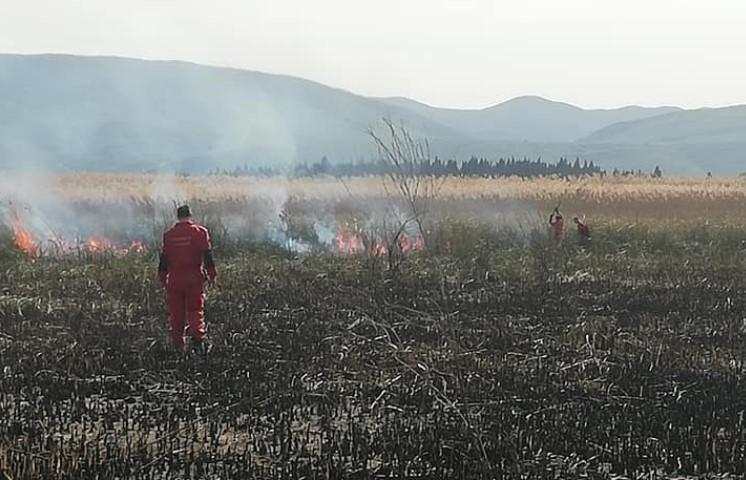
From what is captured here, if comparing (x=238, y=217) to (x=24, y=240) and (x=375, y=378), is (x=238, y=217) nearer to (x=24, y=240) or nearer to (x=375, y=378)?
(x=24, y=240)

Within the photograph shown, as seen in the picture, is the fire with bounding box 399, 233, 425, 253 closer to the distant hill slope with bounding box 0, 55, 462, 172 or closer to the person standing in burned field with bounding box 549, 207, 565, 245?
the person standing in burned field with bounding box 549, 207, 565, 245

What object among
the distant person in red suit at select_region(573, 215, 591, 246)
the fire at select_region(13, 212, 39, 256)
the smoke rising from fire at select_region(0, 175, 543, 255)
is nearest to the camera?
the fire at select_region(13, 212, 39, 256)

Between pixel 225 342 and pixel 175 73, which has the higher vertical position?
pixel 175 73

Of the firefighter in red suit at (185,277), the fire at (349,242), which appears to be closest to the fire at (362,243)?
the fire at (349,242)

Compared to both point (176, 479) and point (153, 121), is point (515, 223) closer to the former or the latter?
point (176, 479)

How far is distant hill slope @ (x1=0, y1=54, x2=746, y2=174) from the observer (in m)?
49.4

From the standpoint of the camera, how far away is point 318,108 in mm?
119750

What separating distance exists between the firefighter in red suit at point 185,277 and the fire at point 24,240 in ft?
27.3

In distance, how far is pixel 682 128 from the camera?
17688 centimetres

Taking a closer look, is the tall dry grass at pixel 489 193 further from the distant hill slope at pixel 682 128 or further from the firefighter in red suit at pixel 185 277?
the distant hill slope at pixel 682 128

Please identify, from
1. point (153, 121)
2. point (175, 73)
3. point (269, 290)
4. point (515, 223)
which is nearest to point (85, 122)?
point (153, 121)

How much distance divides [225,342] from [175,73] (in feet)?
242

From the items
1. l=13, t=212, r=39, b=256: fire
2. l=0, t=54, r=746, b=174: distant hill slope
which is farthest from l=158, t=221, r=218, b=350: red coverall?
l=0, t=54, r=746, b=174: distant hill slope

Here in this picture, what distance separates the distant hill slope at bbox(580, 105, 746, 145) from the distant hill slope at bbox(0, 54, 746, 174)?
31.0 m
